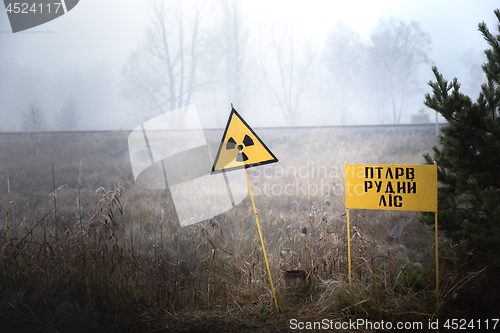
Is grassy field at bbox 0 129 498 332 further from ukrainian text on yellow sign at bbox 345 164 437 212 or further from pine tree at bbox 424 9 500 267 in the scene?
ukrainian text on yellow sign at bbox 345 164 437 212

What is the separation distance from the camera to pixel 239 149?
3674mm

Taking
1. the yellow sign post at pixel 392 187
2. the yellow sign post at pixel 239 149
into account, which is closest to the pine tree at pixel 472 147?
the yellow sign post at pixel 392 187

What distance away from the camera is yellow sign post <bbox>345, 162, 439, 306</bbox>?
3.30 meters

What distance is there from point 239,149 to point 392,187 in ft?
6.10

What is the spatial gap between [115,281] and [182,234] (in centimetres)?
211

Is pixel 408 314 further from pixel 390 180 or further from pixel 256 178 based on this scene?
pixel 256 178

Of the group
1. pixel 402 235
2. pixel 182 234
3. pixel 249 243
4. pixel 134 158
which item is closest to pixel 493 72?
pixel 402 235

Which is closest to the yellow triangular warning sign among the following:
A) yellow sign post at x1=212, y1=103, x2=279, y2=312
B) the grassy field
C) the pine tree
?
yellow sign post at x1=212, y1=103, x2=279, y2=312

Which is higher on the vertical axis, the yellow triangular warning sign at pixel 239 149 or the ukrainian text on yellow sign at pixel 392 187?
the yellow triangular warning sign at pixel 239 149

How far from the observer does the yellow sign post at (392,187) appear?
3.30 m

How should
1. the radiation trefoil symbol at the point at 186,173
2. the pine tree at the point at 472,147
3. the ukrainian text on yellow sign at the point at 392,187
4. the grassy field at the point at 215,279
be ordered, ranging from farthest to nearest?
the radiation trefoil symbol at the point at 186,173
the pine tree at the point at 472,147
the ukrainian text on yellow sign at the point at 392,187
the grassy field at the point at 215,279

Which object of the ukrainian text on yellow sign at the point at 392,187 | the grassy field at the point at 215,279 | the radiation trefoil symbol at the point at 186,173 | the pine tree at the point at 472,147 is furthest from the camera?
the radiation trefoil symbol at the point at 186,173

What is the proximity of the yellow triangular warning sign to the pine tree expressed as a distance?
96.7 inches

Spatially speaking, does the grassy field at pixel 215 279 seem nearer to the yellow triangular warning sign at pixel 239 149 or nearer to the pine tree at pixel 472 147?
the pine tree at pixel 472 147
